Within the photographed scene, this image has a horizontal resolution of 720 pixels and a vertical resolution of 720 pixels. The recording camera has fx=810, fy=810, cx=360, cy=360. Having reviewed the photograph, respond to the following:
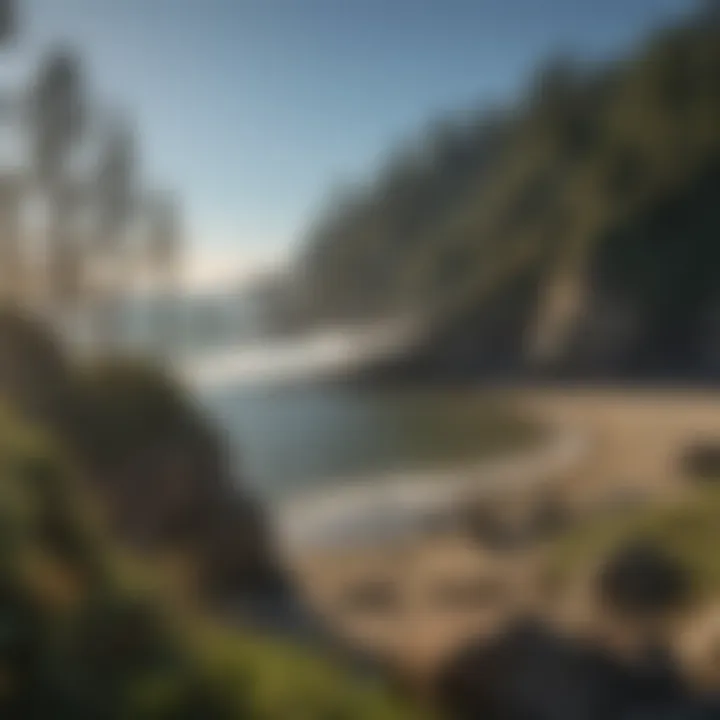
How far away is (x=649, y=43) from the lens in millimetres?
1840

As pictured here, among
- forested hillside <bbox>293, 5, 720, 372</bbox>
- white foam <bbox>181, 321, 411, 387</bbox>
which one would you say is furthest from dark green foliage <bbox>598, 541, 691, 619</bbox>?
white foam <bbox>181, 321, 411, 387</bbox>

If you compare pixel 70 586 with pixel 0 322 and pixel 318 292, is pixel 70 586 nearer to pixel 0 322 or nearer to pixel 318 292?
pixel 0 322

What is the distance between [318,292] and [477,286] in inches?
18.3

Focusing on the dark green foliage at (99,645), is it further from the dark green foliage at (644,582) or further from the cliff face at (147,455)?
the dark green foliage at (644,582)

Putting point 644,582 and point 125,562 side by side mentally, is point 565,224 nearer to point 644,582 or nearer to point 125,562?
point 644,582

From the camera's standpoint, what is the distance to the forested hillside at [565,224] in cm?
183

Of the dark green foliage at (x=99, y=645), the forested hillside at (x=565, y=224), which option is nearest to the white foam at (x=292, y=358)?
the forested hillside at (x=565, y=224)

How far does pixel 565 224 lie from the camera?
6.50ft

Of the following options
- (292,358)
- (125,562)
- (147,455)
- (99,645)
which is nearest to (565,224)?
(292,358)

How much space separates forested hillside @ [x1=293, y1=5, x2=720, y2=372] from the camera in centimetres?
183

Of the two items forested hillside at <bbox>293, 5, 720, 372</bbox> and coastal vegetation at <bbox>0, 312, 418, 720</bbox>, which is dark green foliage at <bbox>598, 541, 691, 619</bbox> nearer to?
forested hillside at <bbox>293, 5, 720, 372</bbox>

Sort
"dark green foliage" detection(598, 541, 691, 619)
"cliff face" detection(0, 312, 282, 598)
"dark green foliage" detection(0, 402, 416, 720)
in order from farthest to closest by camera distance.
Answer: "dark green foliage" detection(598, 541, 691, 619) < "cliff face" detection(0, 312, 282, 598) < "dark green foliage" detection(0, 402, 416, 720)

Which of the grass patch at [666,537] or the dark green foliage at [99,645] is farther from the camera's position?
the grass patch at [666,537]

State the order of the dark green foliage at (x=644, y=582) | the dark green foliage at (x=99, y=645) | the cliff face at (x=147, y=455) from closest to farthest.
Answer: the dark green foliage at (x=99, y=645), the cliff face at (x=147, y=455), the dark green foliage at (x=644, y=582)
